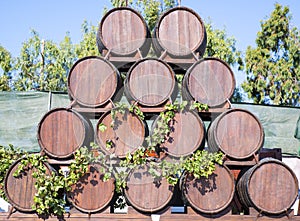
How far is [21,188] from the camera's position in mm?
3885

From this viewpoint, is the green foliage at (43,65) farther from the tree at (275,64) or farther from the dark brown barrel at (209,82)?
the dark brown barrel at (209,82)

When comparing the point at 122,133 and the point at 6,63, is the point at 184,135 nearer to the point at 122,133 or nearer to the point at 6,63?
the point at 122,133

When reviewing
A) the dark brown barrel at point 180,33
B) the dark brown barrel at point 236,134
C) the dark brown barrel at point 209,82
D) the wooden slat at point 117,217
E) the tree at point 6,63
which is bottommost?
the wooden slat at point 117,217

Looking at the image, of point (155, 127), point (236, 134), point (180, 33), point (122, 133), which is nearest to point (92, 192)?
point (122, 133)

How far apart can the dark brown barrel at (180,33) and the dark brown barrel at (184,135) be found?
0.72 meters

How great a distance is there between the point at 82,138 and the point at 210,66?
1.42 m

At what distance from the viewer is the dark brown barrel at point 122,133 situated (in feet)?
13.0

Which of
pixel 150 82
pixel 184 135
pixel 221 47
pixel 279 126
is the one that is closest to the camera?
pixel 184 135

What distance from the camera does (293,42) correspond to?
12773 mm

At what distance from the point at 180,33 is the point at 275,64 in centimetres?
887

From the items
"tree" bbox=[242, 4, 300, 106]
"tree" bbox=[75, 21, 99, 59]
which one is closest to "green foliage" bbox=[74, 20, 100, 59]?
"tree" bbox=[75, 21, 99, 59]

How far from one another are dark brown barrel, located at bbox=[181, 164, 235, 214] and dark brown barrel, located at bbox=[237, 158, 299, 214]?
0.55 feet

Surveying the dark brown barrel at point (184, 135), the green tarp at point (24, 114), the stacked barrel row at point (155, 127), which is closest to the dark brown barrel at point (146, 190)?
the stacked barrel row at point (155, 127)

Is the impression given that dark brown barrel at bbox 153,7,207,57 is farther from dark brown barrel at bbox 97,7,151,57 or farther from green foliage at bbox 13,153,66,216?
green foliage at bbox 13,153,66,216
